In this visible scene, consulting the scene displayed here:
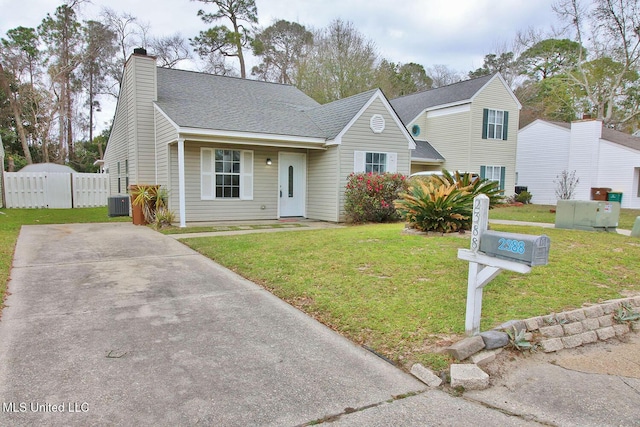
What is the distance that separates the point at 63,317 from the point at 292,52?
92.1ft

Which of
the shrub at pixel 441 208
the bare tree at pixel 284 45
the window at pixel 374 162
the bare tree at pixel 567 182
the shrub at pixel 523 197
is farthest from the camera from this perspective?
the bare tree at pixel 284 45

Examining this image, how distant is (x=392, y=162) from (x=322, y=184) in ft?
8.23

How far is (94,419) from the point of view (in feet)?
7.75

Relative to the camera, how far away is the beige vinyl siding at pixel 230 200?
1162 cm

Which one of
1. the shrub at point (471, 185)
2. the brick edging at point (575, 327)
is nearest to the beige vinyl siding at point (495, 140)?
the shrub at point (471, 185)

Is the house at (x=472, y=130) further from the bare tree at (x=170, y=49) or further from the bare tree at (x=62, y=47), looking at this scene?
the bare tree at (x=62, y=47)

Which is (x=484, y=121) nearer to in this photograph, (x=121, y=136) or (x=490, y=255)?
(x=121, y=136)

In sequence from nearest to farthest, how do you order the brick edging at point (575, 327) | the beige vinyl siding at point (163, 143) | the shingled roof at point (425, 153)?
1. the brick edging at point (575, 327)
2. the beige vinyl siding at point (163, 143)
3. the shingled roof at point (425, 153)

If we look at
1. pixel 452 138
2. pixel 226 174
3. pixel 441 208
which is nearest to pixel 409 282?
pixel 441 208

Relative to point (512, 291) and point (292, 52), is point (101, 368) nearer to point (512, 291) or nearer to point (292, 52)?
point (512, 291)

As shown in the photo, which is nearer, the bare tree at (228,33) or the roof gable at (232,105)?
the roof gable at (232,105)

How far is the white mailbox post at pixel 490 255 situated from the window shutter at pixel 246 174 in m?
9.72

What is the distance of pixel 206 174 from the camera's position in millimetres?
11914

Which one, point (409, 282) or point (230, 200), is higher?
point (230, 200)
